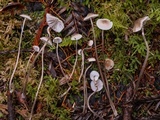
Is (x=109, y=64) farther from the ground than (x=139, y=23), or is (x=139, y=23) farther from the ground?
(x=139, y=23)

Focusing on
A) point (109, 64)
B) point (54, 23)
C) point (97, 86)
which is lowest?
point (97, 86)

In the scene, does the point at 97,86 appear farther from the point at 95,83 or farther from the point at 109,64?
the point at 109,64

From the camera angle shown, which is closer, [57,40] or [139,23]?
[139,23]

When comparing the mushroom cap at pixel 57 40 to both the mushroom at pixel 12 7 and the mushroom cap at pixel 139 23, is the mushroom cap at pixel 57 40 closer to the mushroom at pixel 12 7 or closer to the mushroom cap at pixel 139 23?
the mushroom at pixel 12 7

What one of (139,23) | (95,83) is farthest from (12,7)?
(139,23)

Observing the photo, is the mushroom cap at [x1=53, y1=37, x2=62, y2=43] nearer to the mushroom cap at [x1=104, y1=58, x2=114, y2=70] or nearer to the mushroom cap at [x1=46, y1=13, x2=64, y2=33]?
the mushroom cap at [x1=46, y1=13, x2=64, y2=33]

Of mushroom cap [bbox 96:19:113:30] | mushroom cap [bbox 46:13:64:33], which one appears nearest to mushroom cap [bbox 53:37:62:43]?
mushroom cap [bbox 46:13:64:33]

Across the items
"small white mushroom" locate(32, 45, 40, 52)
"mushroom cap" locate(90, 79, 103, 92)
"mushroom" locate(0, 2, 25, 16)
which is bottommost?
"mushroom cap" locate(90, 79, 103, 92)
